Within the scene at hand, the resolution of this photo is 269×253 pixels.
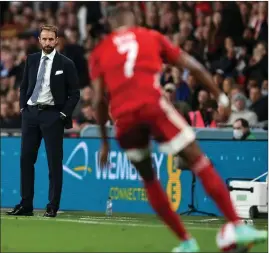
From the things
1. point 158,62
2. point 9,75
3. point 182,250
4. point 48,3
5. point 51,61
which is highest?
point 48,3

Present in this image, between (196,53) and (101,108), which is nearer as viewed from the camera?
(101,108)

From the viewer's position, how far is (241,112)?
16109 mm

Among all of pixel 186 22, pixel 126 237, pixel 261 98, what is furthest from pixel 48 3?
pixel 126 237

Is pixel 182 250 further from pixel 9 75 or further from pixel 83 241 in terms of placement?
pixel 9 75

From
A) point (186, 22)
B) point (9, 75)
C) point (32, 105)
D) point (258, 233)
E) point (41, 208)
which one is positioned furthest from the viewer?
point (9, 75)

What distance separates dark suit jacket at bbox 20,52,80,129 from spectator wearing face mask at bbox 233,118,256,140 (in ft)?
12.6

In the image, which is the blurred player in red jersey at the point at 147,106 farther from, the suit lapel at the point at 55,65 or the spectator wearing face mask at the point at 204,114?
the spectator wearing face mask at the point at 204,114

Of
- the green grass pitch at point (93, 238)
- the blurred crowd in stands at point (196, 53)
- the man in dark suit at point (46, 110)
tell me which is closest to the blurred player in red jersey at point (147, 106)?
the green grass pitch at point (93, 238)

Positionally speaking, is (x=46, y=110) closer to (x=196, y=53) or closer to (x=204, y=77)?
(x=204, y=77)

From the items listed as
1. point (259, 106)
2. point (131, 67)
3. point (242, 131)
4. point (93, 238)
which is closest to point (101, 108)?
point (131, 67)

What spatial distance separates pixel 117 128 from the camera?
798 cm

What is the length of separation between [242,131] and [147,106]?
24.0 feet

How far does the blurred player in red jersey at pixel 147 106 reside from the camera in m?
7.78

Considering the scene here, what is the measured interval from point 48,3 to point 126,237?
16.6 m
